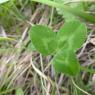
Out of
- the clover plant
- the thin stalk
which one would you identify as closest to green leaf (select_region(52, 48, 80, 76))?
the clover plant

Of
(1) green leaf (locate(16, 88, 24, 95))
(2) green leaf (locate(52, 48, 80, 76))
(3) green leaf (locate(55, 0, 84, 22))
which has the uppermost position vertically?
(3) green leaf (locate(55, 0, 84, 22))

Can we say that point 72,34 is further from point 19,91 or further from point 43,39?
point 19,91

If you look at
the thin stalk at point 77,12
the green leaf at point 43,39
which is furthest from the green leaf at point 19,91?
the thin stalk at point 77,12

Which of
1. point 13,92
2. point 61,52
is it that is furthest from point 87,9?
point 13,92

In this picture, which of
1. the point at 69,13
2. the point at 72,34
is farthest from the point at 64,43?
the point at 69,13

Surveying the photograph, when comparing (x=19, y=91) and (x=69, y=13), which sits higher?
(x=69, y=13)

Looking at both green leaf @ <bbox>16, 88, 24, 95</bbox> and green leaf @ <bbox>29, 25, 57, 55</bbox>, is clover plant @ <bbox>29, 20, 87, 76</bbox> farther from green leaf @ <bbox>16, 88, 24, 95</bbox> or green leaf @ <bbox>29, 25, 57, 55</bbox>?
green leaf @ <bbox>16, 88, 24, 95</bbox>
